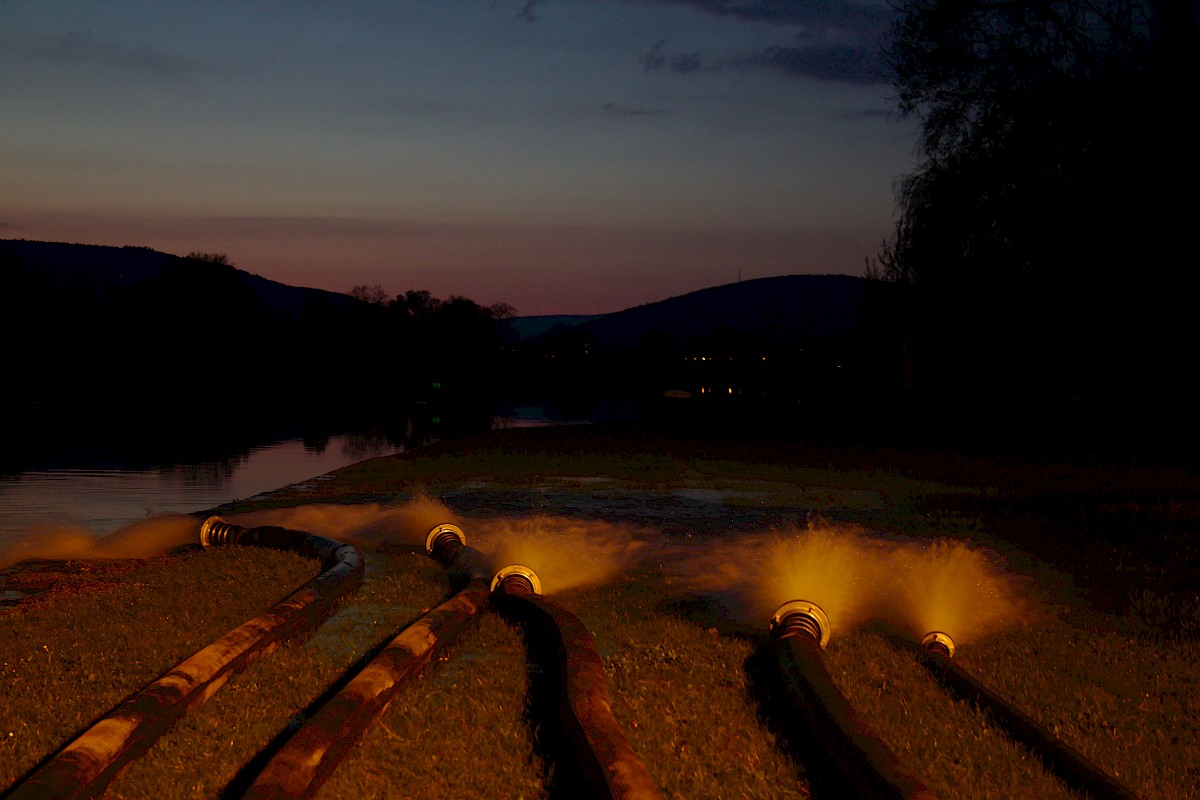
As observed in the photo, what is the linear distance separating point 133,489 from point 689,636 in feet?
63.2

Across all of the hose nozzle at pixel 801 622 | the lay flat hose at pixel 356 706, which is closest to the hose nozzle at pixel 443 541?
the lay flat hose at pixel 356 706

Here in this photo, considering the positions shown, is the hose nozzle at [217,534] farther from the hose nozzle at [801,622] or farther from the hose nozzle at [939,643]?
the hose nozzle at [939,643]

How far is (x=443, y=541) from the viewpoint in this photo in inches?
500

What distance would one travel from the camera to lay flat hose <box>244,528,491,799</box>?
203 inches

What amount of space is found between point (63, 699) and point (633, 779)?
3972 mm

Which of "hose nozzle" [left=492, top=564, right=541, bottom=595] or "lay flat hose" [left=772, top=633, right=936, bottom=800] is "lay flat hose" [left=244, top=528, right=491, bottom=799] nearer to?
"hose nozzle" [left=492, top=564, right=541, bottom=595]

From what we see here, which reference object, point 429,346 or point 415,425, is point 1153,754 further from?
point 429,346

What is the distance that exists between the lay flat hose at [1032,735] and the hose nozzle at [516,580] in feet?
11.2

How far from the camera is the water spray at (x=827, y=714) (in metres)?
5.14

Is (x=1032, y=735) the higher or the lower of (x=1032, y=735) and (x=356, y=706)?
the lower

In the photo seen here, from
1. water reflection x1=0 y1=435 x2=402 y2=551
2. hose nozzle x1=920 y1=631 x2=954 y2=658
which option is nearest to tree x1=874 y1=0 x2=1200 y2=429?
hose nozzle x1=920 y1=631 x2=954 y2=658

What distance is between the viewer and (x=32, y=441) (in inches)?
1534

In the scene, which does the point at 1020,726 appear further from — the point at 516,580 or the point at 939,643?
the point at 516,580

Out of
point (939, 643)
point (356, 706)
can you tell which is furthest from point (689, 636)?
point (356, 706)
